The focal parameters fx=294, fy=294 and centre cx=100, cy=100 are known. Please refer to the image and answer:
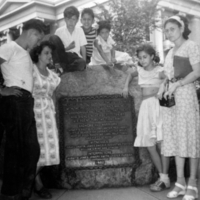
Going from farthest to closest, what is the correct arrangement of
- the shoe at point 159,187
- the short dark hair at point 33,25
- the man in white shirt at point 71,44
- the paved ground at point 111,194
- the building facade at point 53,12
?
the building facade at point 53,12 → the man in white shirt at point 71,44 → the shoe at point 159,187 → the paved ground at point 111,194 → the short dark hair at point 33,25

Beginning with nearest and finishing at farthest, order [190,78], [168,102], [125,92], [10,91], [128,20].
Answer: [10,91], [190,78], [168,102], [125,92], [128,20]

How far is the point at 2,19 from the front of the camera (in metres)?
24.5

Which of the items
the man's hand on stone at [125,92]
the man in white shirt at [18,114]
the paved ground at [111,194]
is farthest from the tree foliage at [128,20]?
the man in white shirt at [18,114]

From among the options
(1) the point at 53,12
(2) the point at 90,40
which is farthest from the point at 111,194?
(1) the point at 53,12

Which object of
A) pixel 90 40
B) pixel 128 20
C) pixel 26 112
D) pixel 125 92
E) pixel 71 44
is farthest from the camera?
pixel 128 20

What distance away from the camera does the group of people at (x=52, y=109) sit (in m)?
2.83

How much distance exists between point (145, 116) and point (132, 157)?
24.0 inches

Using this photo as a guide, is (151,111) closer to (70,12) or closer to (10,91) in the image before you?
(10,91)

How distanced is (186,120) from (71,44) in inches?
77.3

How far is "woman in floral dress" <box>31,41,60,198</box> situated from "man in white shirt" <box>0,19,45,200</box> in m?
0.32

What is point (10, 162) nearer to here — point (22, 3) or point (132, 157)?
point (132, 157)

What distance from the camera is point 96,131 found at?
380 cm

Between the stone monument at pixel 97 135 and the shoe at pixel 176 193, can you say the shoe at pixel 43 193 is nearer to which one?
the stone monument at pixel 97 135

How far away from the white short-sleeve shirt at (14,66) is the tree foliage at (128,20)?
275 inches
